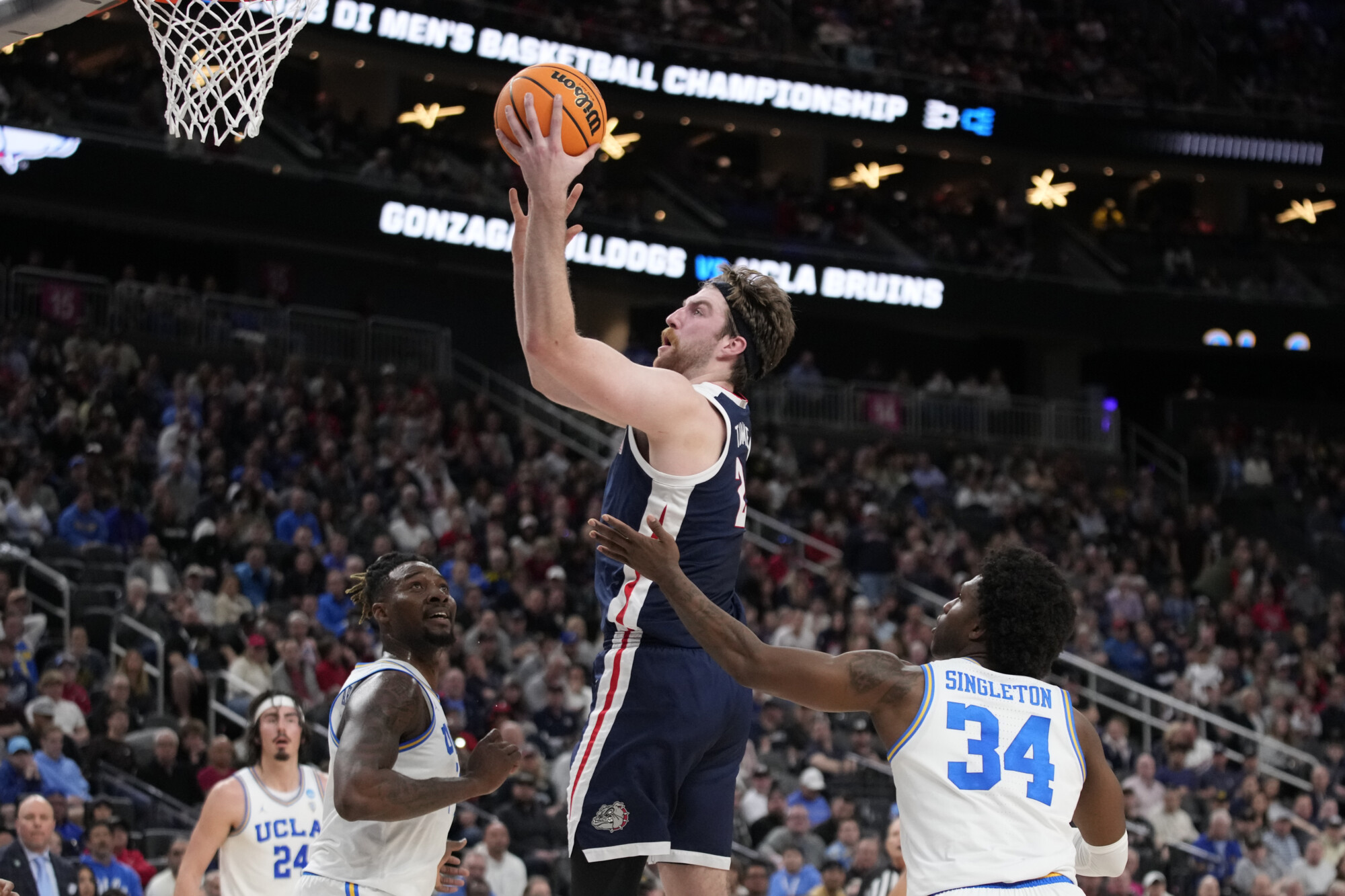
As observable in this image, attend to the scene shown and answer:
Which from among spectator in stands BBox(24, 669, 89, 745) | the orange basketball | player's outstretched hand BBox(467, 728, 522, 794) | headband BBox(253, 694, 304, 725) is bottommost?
spectator in stands BBox(24, 669, 89, 745)

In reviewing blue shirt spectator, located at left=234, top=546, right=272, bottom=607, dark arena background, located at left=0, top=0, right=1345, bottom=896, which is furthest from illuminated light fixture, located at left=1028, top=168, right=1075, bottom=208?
blue shirt spectator, located at left=234, top=546, right=272, bottom=607

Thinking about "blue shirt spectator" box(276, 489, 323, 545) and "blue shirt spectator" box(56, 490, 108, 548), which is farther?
"blue shirt spectator" box(276, 489, 323, 545)

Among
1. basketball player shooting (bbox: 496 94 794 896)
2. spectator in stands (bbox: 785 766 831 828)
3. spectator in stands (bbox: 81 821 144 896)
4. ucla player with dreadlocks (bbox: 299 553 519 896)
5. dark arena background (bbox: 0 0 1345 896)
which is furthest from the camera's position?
dark arena background (bbox: 0 0 1345 896)

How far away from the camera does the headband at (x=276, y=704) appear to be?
723 cm

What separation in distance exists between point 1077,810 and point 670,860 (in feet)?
3.94

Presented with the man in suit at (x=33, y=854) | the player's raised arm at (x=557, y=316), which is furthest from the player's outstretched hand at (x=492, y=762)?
the man in suit at (x=33, y=854)

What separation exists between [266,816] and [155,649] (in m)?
6.05

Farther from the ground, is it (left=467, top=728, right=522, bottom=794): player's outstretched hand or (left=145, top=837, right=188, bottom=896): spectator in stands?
(left=467, top=728, right=522, bottom=794): player's outstretched hand

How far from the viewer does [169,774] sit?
36.8 ft

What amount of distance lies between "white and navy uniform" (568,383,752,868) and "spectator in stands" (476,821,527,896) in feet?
21.9

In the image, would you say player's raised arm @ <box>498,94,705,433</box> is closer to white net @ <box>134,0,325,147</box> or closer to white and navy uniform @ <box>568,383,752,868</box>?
white and navy uniform @ <box>568,383,752,868</box>

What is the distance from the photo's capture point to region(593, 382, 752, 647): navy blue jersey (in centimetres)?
482

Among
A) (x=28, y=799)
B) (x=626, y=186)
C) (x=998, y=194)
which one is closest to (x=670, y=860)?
(x=28, y=799)

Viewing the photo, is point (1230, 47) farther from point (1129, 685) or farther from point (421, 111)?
point (1129, 685)
